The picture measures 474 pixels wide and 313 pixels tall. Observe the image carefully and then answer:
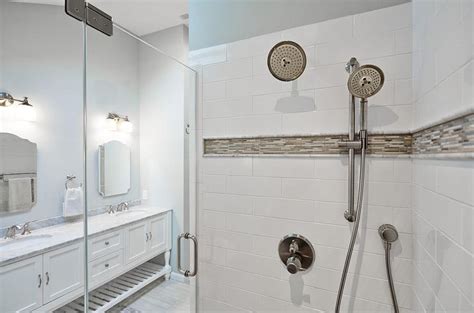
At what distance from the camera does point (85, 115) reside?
50.8 inches

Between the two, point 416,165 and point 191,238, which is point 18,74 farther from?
point 416,165

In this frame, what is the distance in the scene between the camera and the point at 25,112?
122 cm

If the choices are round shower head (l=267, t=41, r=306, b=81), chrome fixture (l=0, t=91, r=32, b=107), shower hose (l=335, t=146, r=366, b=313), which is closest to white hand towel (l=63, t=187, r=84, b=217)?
chrome fixture (l=0, t=91, r=32, b=107)

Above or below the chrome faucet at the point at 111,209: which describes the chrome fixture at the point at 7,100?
above

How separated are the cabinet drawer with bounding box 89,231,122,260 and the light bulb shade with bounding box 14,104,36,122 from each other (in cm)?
75

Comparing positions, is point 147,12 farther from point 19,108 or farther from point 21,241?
point 21,241

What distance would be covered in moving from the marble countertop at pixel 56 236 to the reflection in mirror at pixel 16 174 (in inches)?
6.8

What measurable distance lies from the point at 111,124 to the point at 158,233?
2.63 ft

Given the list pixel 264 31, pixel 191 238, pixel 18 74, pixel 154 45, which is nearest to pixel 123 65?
pixel 154 45

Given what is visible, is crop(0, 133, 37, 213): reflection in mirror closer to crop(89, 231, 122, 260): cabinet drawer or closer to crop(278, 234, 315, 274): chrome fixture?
crop(89, 231, 122, 260): cabinet drawer

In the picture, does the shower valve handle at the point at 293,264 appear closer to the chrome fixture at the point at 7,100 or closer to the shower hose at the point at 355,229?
the shower hose at the point at 355,229

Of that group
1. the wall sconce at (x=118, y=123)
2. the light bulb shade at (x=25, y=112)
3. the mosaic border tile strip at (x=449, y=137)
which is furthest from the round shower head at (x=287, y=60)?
the light bulb shade at (x=25, y=112)

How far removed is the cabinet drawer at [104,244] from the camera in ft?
4.33

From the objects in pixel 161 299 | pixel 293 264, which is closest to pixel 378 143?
pixel 293 264
